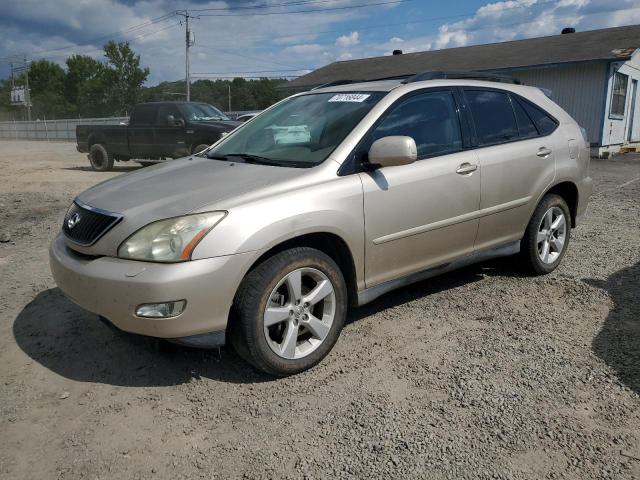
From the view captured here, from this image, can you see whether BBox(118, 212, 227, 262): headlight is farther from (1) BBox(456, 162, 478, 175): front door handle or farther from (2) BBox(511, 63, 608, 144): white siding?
(2) BBox(511, 63, 608, 144): white siding

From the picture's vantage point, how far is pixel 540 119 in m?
4.84

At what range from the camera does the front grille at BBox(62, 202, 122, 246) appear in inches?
120

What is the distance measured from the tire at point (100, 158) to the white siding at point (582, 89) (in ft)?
47.8

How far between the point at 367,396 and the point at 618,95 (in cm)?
2079

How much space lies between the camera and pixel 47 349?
358 cm

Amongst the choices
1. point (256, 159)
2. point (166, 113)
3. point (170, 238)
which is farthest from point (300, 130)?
point (166, 113)

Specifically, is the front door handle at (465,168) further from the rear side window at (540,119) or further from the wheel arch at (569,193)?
the wheel arch at (569,193)

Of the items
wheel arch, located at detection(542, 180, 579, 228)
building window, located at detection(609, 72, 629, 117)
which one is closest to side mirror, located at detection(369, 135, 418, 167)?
wheel arch, located at detection(542, 180, 579, 228)

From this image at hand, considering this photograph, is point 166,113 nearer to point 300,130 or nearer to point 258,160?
point 300,130

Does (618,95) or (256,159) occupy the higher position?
(618,95)

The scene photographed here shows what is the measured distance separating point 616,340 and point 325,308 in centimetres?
198

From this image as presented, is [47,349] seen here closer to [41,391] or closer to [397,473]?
[41,391]

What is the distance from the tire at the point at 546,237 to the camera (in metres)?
4.75

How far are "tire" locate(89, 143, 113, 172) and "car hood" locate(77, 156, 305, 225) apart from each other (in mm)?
11526
